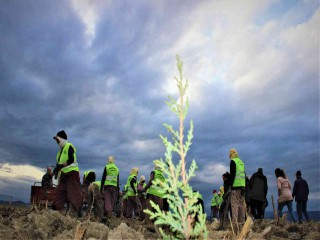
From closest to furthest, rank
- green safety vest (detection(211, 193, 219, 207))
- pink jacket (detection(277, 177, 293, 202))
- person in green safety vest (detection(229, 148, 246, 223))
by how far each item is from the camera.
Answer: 1. person in green safety vest (detection(229, 148, 246, 223))
2. pink jacket (detection(277, 177, 293, 202))
3. green safety vest (detection(211, 193, 219, 207))

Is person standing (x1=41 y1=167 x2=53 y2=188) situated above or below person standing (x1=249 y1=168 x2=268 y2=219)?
above

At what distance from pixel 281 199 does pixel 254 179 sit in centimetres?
145

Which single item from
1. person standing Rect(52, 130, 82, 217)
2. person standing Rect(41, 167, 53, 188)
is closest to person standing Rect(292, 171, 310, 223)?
person standing Rect(52, 130, 82, 217)

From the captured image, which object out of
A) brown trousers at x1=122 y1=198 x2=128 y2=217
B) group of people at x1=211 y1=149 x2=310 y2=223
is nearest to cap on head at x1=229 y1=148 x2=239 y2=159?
group of people at x1=211 y1=149 x2=310 y2=223

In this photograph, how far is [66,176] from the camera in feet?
26.4

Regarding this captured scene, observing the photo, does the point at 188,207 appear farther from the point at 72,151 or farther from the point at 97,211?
the point at 97,211

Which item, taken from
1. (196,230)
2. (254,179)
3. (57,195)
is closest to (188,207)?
(196,230)

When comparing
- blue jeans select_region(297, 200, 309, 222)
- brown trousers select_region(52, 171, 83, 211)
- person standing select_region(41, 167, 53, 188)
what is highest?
person standing select_region(41, 167, 53, 188)

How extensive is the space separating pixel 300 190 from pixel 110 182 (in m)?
6.25

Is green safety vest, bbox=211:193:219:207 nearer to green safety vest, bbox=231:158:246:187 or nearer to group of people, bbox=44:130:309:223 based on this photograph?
group of people, bbox=44:130:309:223

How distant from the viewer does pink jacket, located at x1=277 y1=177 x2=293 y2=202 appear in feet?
38.7

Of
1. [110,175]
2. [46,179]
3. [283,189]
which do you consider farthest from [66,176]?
[46,179]

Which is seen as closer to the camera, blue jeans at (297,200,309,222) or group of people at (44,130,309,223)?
group of people at (44,130,309,223)

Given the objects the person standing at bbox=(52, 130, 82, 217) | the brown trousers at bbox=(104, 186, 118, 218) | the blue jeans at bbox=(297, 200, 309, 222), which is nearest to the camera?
the person standing at bbox=(52, 130, 82, 217)
